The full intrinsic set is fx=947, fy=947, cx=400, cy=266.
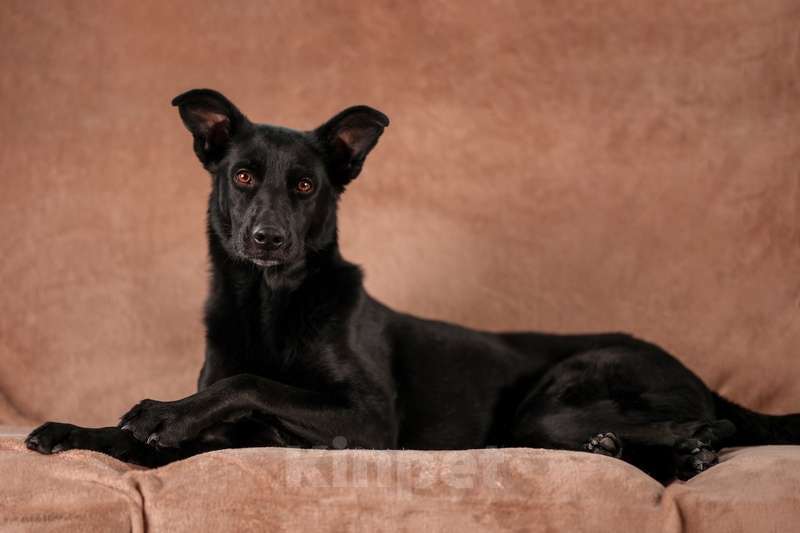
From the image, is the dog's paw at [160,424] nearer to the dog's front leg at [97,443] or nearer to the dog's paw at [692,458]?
the dog's front leg at [97,443]

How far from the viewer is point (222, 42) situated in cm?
432

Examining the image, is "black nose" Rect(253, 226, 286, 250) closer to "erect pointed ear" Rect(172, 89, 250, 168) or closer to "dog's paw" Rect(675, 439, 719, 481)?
"erect pointed ear" Rect(172, 89, 250, 168)

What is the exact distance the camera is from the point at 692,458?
2586 mm

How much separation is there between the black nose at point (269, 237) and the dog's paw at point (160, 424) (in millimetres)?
580

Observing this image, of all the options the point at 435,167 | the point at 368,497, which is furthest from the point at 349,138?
the point at 368,497

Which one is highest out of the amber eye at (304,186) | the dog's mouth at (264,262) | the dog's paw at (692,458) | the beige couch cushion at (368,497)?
the amber eye at (304,186)

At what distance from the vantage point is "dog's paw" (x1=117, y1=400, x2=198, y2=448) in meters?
2.39

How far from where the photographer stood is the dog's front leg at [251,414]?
241cm

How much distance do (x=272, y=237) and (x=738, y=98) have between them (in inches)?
94.6

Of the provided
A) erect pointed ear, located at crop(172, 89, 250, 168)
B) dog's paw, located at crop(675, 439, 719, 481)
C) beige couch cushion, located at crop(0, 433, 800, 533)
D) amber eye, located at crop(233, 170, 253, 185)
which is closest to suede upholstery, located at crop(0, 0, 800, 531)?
erect pointed ear, located at crop(172, 89, 250, 168)

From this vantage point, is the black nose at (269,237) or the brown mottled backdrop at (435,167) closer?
the black nose at (269,237)

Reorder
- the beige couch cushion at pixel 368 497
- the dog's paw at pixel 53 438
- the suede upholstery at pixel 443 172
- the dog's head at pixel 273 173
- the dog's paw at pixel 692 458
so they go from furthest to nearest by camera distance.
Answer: the suede upholstery at pixel 443 172 → the dog's head at pixel 273 173 → the dog's paw at pixel 692 458 → the dog's paw at pixel 53 438 → the beige couch cushion at pixel 368 497

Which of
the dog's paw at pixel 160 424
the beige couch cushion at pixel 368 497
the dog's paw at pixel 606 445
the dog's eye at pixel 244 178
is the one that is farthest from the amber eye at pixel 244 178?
the dog's paw at pixel 606 445

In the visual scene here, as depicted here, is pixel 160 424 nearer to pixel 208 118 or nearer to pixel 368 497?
pixel 368 497
